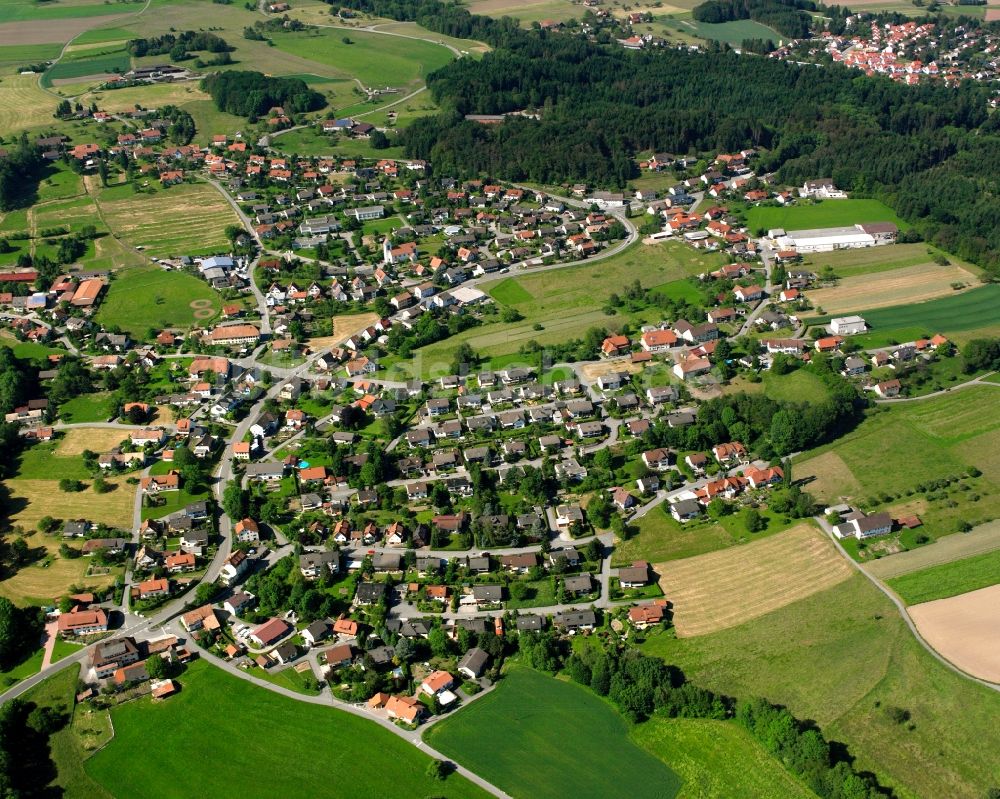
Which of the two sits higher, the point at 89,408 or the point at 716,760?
the point at 89,408

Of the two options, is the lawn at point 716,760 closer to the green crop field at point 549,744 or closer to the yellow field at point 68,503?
the green crop field at point 549,744

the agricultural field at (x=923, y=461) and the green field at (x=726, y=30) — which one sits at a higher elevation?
the green field at (x=726, y=30)

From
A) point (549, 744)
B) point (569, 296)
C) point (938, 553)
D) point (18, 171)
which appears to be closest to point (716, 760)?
point (549, 744)

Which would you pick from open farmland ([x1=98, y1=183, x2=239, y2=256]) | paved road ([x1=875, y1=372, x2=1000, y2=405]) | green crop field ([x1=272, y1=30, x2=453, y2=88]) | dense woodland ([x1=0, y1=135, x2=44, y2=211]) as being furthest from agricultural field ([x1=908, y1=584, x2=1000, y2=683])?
green crop field ([x1=272, y1=30, x2=453, y2=88])

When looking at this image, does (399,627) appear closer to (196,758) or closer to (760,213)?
(196,758)

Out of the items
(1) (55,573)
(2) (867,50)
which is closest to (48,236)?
(1) (55,573)

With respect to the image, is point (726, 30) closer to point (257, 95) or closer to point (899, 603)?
point (257, 95)

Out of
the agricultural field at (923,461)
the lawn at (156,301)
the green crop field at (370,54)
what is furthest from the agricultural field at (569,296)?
the green crop field at (370,54)

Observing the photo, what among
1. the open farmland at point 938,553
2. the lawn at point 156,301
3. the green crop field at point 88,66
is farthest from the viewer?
the green crop field at point 88,66
